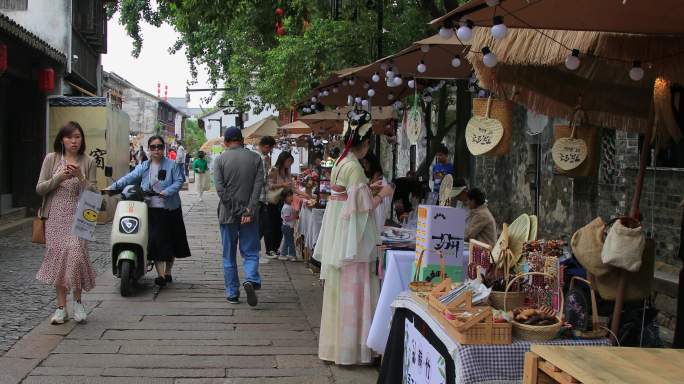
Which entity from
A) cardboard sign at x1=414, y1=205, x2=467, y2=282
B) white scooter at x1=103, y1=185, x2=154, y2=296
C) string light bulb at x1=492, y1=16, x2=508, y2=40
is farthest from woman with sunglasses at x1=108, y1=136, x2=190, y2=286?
string light bulb at x1=492, y1=16, x2=508, y2=40

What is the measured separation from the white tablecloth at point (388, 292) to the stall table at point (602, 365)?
2284mm

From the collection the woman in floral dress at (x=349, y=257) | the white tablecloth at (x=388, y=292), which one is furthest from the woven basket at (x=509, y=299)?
the woman in floral dress at (x=349, y=257)

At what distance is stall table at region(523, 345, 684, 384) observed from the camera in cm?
261

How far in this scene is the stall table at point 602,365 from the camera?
261cm

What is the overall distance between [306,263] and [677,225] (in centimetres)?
547

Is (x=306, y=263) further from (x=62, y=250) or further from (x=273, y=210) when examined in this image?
(x=62, y=250)

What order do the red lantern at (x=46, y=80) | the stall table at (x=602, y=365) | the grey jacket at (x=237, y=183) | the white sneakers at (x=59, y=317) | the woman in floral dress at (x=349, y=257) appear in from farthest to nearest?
the red lantern at (x=46, y=80) → the grey jacket at (x=237, y=183) → the white sneakers at (x=59, y=317) → the woman in floral dress at (x=349, y=257) → the stall table at (x=602, y=365)

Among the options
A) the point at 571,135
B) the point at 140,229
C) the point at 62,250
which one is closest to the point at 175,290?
the point at 140,229

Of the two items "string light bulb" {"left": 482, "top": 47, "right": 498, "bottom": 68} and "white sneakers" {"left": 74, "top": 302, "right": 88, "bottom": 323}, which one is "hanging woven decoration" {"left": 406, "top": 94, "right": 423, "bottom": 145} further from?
"string light bulb" {"left": 482, "top": 47, "right": 498, "bottom": 68}

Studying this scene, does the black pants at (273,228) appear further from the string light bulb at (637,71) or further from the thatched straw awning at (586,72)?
the string light bulb at (637,71)

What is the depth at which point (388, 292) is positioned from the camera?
210 inches

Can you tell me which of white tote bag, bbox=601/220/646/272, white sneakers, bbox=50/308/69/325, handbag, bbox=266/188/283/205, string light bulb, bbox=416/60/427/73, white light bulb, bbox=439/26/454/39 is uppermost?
string light bulb, bbox=416/60/427/73

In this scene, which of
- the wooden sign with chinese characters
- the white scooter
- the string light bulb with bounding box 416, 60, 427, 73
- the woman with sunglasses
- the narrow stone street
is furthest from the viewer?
the woman with sunglasses

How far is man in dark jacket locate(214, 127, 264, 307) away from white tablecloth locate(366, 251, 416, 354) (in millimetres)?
2825
